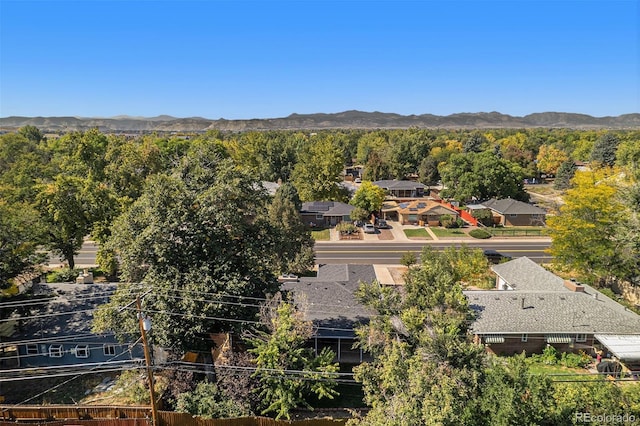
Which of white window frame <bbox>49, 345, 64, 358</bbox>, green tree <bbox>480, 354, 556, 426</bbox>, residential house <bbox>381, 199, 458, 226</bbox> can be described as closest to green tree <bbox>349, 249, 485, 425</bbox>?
green tree <bbox>480, 354, 556, 426</bbox>

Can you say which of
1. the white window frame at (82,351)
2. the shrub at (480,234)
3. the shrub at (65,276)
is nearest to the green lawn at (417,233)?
the shrub at (480,234)

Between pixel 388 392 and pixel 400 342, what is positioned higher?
pixel 400 342

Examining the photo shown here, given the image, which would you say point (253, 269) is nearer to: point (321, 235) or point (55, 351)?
point (55, 351)

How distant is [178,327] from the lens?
18297 millimetres

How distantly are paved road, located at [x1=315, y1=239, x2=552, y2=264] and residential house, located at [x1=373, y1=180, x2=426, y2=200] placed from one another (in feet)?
95.2

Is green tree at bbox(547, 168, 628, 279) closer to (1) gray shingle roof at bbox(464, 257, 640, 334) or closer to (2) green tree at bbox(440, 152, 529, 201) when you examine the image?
(1) gray shingle roof at bbox(464, 257, 640, 334)

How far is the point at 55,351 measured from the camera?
78.2 ft

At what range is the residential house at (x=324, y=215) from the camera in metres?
61.2

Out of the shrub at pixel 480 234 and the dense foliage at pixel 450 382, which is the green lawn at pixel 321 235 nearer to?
the shrub at pixel 480 234

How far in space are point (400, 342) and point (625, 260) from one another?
87.0 ft

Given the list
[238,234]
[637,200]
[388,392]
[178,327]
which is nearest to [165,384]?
[178,327]

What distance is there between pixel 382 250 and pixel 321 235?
1057 centimetres

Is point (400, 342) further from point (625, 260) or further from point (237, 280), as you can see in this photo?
point (625, 260)

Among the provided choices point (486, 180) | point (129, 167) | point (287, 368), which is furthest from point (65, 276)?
Answer: point (486, 180)
